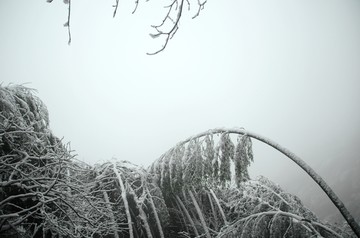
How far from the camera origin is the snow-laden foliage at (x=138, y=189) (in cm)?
346

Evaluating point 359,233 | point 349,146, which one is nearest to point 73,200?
point 359,233

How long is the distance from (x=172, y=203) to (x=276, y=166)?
7599 centimetres

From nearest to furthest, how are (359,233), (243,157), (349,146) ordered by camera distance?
(359,233), (243,157), (349,146)

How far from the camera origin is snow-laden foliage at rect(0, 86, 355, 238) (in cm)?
346

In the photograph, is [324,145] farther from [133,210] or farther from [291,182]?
[133,210]

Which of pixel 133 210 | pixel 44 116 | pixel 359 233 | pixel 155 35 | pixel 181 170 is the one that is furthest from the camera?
pixel 133 210

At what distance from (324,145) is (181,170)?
226ft

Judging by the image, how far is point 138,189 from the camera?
529 centimetres

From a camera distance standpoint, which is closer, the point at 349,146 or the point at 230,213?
the point at 230,213

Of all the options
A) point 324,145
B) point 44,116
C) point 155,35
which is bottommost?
point 324,145

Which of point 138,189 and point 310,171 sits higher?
point 310,171

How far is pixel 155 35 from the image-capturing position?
1714 millimetres

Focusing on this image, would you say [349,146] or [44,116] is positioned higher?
[44,116]

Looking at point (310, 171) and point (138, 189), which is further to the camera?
point (138, 189)
